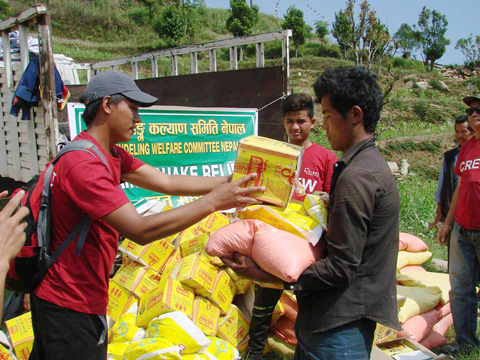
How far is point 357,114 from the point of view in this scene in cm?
160

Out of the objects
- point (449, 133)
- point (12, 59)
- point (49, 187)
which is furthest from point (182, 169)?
point (449, 133)

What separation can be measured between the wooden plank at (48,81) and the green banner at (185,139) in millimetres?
171

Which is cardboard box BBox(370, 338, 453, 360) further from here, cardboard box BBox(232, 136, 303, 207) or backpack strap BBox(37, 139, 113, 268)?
backpack strap BBox(37, 139, 113, 268)

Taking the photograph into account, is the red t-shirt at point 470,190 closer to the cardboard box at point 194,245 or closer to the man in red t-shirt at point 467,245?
the man in red t-shirt at point 467,245

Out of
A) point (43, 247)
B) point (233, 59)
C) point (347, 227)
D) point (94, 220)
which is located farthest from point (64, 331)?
point (233, 59)

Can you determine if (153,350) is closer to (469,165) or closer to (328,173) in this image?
(328,173)

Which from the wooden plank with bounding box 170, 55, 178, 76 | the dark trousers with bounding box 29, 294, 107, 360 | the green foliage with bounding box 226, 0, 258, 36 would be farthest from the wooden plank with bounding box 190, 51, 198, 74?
the green foliage with bounding box 226, 0, 258, 36

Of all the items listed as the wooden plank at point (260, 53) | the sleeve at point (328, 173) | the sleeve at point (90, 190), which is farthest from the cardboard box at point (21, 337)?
the wooden plank at point (260, 53)

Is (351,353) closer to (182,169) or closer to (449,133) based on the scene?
(182,169)

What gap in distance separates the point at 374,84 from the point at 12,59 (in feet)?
14.9

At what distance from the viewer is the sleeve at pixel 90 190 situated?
1572 millimetres

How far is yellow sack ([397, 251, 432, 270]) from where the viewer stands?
4.40m

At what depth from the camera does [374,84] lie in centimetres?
160

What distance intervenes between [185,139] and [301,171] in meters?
1.83
